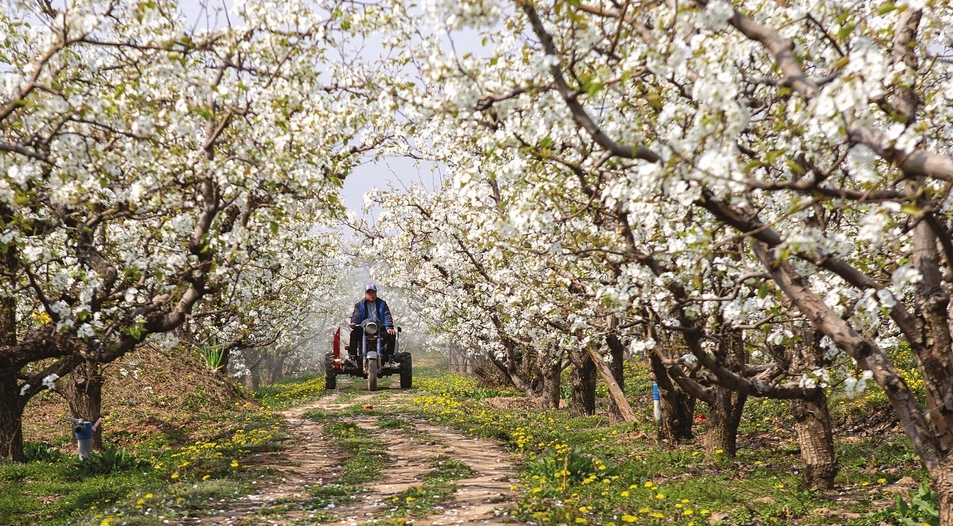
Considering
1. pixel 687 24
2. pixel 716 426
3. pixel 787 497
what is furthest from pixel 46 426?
pixel 687 24

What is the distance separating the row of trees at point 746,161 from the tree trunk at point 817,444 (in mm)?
19

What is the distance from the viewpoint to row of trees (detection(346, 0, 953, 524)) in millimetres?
4219

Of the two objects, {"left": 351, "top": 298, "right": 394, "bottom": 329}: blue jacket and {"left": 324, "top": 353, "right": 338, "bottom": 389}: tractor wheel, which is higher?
{"left": 351, "top": 298, "right": 394, "bottom": 329}: blue jacket

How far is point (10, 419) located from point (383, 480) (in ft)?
21.4

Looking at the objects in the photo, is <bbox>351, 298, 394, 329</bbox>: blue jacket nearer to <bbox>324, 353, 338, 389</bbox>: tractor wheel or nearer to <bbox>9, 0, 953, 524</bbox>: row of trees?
<bbox>324, 353, 338, 389</bbox>: tractor wheel

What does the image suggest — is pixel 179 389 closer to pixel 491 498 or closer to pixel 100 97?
pixel 491 498

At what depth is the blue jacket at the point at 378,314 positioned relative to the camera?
19.9 m

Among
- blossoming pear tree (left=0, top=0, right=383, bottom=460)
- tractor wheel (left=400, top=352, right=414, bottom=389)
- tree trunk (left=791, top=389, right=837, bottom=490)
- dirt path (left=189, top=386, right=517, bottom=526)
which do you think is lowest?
dirt path (left=189, top=386, right=517, bottom=526)

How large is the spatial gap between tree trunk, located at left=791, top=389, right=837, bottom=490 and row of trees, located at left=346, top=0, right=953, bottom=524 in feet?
0.06

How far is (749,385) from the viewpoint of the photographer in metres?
7.66

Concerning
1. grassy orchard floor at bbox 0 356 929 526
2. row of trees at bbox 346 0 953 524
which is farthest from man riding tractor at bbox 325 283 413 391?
row of trees at bbox 346 0 953 524

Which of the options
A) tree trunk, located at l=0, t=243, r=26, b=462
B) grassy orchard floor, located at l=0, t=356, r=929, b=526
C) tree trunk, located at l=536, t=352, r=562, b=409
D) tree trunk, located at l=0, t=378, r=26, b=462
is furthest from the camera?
tree trunk, located at l=536, t=352, r=562, b=409

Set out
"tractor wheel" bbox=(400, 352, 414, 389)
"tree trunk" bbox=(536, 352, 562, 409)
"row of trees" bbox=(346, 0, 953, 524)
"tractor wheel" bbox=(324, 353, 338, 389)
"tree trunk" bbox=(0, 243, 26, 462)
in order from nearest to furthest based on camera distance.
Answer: "row of trees" bbox=(346, 0, 953, 524) → "tree trunk" bbox=(0, 243, 26, 462) → "tree trunk" bbox=(536, 352, 562, 409) → "tractor wheel" bbox=(400, 352, 414, 389) → "tractor wheel" bbox=(324, 353, 338, 389)

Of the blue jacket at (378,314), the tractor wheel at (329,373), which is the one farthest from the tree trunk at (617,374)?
the tractor wheel at (329,373)
